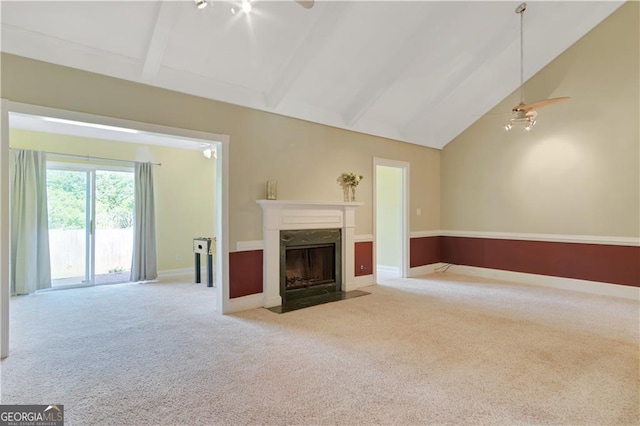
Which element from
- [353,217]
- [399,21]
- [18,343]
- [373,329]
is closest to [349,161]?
[353,217]

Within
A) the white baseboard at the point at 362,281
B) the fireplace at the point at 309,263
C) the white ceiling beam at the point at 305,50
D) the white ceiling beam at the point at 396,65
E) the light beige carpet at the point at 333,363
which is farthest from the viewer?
the white baseboard at the point at 362,281

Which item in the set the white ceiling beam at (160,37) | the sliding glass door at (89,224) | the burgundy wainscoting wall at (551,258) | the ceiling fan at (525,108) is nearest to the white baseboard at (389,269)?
the burgundy wainscoting wall at (551,258)

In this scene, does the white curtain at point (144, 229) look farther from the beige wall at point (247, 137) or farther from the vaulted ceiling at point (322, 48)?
the vaulted ceiling at point (322, 48)

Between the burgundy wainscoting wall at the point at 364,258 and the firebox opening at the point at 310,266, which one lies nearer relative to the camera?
the firebox opening at the point at 310,266

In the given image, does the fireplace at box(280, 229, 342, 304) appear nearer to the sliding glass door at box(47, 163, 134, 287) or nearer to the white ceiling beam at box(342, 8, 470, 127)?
the white ceiling beam at box(342, 8, 470, 127)

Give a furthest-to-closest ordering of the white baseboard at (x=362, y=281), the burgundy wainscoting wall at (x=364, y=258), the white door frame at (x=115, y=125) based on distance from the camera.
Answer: the burgundy wainscoting wall at (x=364, y=258) → the white baseboard at (x=362, y=281) → the white door frame at (x=115, y=125)

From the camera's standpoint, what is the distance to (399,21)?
3.98 meters

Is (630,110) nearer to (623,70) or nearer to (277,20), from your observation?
(623,70)

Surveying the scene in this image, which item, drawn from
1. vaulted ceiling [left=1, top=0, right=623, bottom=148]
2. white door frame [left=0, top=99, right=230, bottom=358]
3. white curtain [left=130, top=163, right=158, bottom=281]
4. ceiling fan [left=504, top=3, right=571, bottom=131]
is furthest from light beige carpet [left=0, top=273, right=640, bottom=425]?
vaulted ceiling [left=1, top=0, right=623, bottom=148]

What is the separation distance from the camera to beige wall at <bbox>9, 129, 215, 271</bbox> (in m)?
6.18

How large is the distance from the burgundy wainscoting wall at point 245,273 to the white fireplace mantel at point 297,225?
0.30ft

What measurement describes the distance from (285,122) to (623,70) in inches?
196

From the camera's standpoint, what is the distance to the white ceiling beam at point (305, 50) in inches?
138

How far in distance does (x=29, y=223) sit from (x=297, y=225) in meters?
4.25
